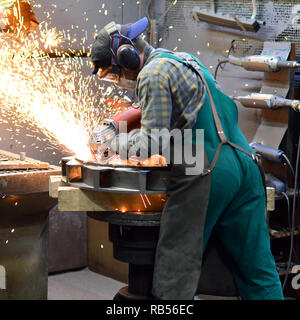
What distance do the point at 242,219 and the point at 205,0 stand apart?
2.35m

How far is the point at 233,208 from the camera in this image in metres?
2.68

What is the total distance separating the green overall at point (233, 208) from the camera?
251 centimetres

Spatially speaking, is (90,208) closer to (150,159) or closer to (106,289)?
(150,159)

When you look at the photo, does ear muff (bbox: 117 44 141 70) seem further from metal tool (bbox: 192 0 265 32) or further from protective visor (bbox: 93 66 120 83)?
metal tool (bbox: 192 0 265 32)

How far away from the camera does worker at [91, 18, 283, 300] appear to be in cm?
243

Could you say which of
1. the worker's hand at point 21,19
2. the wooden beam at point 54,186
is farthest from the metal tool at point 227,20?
the wooden beam at point 54,186

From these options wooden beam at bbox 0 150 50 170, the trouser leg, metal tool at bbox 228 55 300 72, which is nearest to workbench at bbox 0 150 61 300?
wooden beam at bbox 0 150 50 170

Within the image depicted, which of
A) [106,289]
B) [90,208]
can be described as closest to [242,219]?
[90,208]

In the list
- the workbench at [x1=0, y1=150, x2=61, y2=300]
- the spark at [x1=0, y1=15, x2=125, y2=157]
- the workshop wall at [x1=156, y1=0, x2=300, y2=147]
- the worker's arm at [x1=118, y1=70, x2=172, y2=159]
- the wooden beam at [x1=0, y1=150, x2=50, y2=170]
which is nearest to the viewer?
the worker's arm at [x1=118, y1=70, x2=172, y2=159]

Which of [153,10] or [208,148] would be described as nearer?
[208,148]

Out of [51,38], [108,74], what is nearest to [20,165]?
[108,74]

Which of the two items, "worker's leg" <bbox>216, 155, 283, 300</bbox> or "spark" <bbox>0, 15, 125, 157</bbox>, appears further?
"spark" <bbox>0, 15, 125, 157</bbox>

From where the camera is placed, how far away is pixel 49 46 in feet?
14.7

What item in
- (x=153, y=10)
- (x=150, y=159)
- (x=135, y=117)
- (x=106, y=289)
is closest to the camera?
(x=150, y=159)
